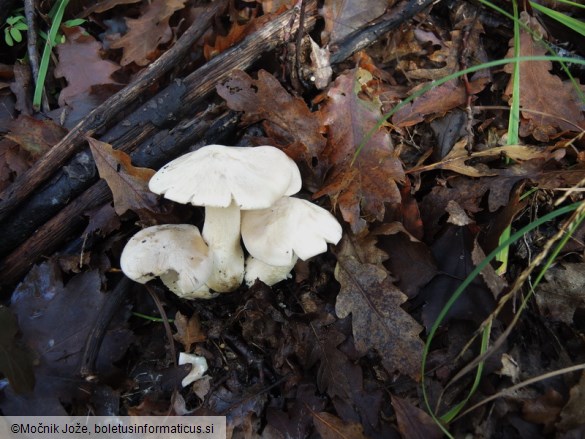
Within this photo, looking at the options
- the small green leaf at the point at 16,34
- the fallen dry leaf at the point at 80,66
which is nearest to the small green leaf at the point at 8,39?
the small green leaf at the point at 16,34

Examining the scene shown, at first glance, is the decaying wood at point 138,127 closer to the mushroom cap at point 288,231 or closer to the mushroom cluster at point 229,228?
the mushroom cluster at point 229,228

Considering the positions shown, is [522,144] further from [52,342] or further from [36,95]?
[36,95]

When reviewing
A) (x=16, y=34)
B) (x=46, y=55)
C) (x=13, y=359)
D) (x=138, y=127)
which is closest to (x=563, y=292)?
(x=138, y=127)

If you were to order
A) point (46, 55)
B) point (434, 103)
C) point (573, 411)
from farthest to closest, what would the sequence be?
point (46, 55) < point (434, 103) < point (573, 411)

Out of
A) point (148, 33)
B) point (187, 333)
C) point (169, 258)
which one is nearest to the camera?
point (169, 258)

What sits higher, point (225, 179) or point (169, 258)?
point (225, 179)

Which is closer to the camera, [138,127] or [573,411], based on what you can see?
[573,411]

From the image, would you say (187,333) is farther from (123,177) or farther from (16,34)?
(16,34)

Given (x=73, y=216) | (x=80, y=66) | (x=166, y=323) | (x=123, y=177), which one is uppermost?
(x=80, y=66)
